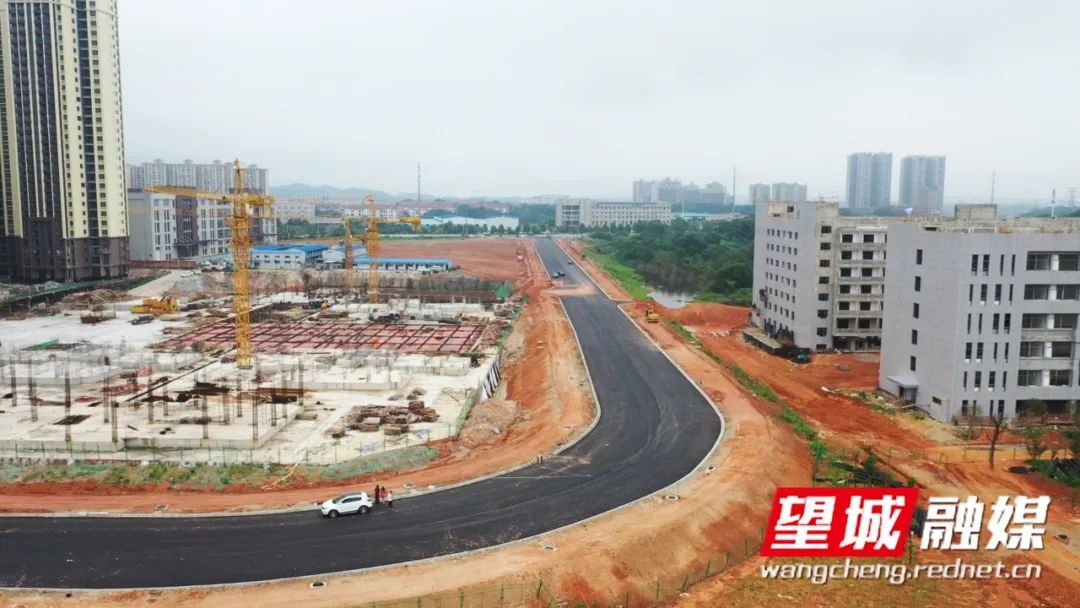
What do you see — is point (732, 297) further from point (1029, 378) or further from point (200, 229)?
point (200, 229)

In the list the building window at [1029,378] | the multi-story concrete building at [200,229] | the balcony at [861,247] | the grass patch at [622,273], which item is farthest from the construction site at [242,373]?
the multi-story concrete building at [200,229]

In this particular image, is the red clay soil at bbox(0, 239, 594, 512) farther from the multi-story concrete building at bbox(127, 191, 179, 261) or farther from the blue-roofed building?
the multi-story concrete building at bbox(127, 191, 179, 261)

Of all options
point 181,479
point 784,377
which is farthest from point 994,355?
point 181,479

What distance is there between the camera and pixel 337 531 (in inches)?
729

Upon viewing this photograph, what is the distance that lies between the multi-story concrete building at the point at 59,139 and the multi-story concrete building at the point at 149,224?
13.4 m

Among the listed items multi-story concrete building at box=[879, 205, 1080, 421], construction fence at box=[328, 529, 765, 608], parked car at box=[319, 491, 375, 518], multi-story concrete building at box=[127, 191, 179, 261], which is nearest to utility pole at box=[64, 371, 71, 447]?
parked car at box=[319, 491, 375, 518]

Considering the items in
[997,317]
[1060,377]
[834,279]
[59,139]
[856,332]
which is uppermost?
[59,139]

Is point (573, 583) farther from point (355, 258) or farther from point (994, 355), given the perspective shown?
point (355, 258)

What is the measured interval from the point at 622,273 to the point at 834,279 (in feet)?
151

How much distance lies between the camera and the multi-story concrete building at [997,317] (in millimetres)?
29422

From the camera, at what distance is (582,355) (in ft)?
132

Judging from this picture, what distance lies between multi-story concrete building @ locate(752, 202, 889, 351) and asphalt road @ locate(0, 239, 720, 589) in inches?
848

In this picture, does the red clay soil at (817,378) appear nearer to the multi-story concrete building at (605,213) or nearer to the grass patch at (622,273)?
the grass patch at (622,273)

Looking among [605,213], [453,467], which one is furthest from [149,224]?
[605,213]
